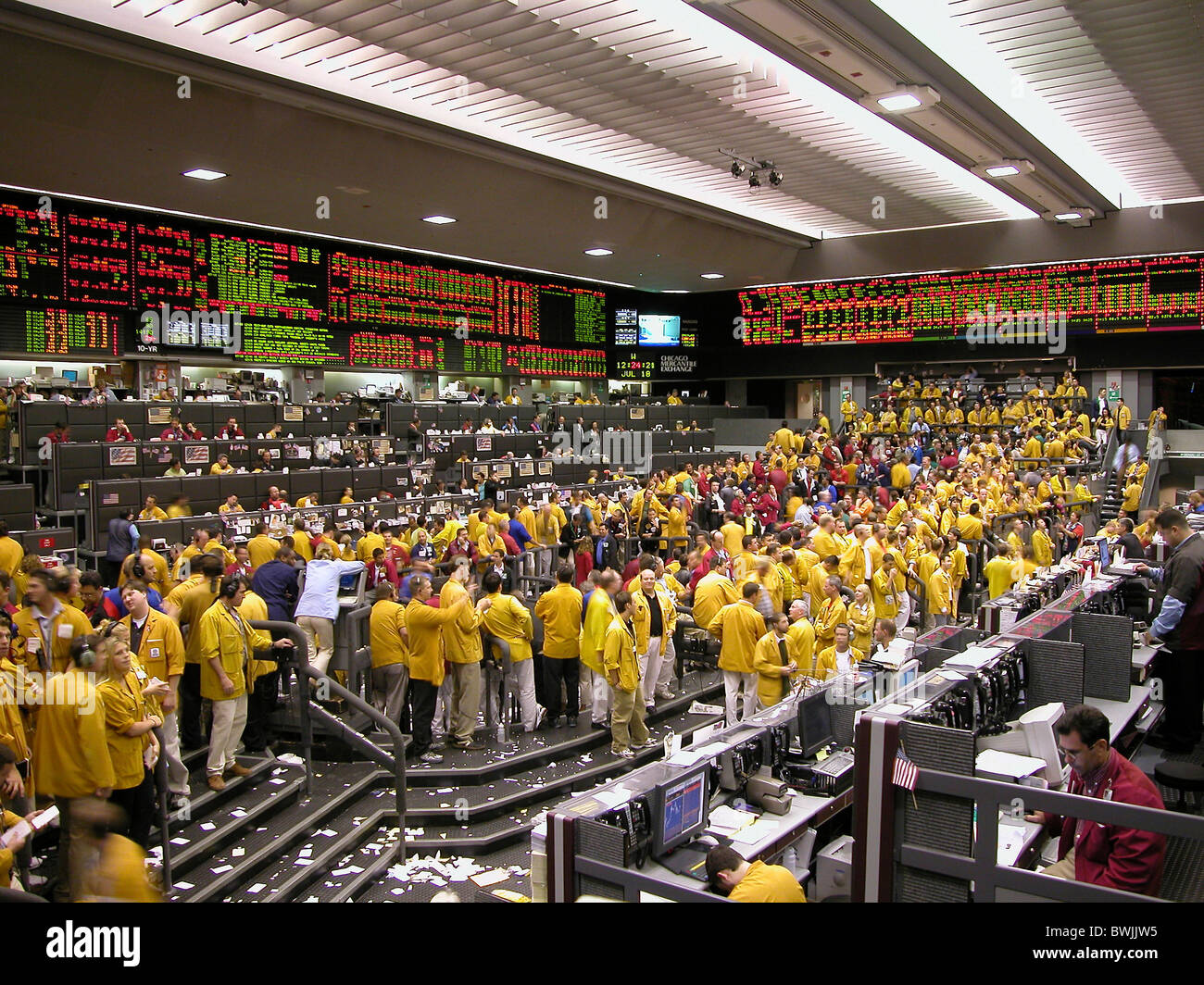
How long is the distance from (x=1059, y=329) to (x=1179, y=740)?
21.0 m

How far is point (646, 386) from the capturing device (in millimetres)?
30688

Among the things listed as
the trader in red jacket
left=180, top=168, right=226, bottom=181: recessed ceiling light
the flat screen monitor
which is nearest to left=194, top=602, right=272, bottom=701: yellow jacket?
the trader in red jacket

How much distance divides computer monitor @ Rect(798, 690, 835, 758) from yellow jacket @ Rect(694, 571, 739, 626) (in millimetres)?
2914

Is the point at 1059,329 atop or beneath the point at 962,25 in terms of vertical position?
beneath

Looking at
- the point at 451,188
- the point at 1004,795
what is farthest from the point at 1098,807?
the point at 451,188

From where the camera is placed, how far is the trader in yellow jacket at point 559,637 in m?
8.02

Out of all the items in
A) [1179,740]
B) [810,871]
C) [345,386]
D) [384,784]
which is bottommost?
[384,784]

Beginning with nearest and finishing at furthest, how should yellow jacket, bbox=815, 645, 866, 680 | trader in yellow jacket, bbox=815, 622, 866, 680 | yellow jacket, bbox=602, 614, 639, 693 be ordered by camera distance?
1. trader in yellow jacket, bbox=815, 622, 866, 680
2. yellow jacket, bbox=815, 645, 866, 680
3. yellow jacket, bbox=602, 614, 639, 693

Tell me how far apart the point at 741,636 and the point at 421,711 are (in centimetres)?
268

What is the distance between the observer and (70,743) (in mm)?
4727

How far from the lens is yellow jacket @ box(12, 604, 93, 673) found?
5484 millimetres

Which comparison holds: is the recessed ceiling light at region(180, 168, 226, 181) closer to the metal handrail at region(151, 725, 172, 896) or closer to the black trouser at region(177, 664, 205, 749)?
the black trouser at region(177, 664, 205, 749)

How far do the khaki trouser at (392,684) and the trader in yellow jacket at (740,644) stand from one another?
262 cm
